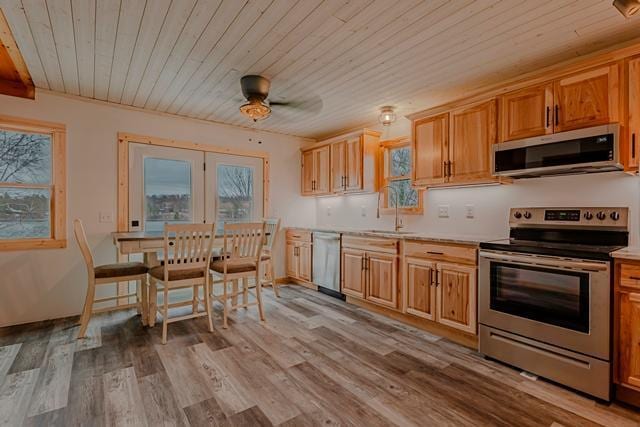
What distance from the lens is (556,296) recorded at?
2.23 meters

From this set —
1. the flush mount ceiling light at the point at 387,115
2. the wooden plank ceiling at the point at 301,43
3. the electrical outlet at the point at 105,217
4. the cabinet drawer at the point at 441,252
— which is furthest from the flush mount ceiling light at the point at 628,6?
the electrical outlet at the point at 105,217

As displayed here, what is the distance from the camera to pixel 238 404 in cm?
197

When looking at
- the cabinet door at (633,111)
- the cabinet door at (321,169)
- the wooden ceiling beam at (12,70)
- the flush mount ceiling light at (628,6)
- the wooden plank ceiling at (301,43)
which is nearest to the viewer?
the flush mount ceiling light at (628,6)

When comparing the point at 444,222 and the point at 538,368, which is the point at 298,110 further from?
the point at 538,368

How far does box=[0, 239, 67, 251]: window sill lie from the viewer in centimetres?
322

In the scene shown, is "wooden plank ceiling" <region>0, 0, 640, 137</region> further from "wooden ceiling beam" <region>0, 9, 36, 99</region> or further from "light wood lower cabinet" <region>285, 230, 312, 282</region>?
"light wood lower cabinet" <region>285, 230, 312, 282</region>

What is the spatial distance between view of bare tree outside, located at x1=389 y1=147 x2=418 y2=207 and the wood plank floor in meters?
1.59

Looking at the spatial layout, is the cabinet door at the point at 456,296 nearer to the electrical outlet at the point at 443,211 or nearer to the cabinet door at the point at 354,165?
the electrical outlet at the point at 443,211

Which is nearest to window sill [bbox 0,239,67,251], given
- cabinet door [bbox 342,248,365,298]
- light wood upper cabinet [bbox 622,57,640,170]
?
cabinet door [bbox 342,248,365,298]

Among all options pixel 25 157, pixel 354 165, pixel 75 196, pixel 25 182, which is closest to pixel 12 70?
pixel 25 157

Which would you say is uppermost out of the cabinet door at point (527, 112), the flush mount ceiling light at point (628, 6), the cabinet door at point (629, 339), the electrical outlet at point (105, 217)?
the flush mount ceiling light at point (628, 6)

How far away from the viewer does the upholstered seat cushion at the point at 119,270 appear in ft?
9.86

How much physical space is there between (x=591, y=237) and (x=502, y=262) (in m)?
0.71

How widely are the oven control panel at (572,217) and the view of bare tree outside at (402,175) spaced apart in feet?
4.07
